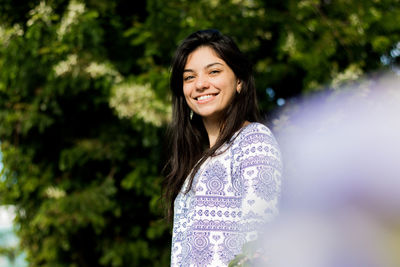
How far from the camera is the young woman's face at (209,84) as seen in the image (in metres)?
1.76

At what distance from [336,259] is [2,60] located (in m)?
3.55

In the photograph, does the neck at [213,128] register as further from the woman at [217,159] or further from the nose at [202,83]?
the nose at [202,83]

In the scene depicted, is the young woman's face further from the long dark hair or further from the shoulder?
the shoulder

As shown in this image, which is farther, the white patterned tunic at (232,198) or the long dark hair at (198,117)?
the long dark hair at (198,117)

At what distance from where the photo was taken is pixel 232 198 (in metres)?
1.57

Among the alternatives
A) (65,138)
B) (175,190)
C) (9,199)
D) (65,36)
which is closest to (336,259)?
(175,190)

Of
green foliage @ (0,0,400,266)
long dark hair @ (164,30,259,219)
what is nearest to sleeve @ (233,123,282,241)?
long dark hair @ (164,30,259,219)

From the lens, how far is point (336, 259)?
1125 millimetres

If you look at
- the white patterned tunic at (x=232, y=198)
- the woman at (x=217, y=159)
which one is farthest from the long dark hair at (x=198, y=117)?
the white patterned tunic at (x=232, y=198)

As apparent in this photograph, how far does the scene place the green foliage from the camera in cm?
366

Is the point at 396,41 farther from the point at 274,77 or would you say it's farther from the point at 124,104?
the point at 124,104

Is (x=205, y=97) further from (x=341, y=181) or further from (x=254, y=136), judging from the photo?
(x=341, y=181)

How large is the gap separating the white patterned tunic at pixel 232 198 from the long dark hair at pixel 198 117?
0.11 m

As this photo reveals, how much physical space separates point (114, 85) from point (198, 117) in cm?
193
